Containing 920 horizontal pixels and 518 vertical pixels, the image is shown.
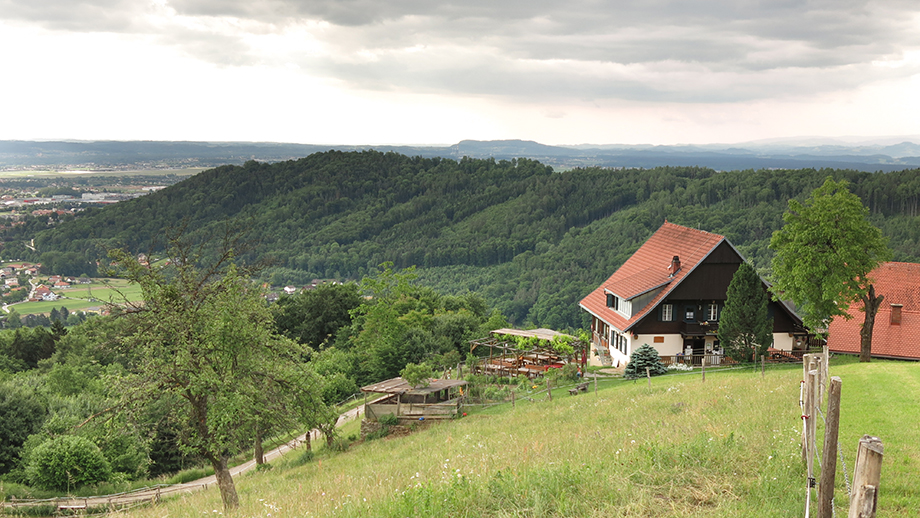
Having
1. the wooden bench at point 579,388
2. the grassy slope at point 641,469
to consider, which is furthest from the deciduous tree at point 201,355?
the wooden bench at point 579,388

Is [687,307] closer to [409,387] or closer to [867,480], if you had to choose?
[409,387]

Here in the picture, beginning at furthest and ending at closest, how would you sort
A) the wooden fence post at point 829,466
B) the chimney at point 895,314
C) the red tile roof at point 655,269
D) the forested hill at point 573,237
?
1. the forested hill at point 573,237
2. the red tile roof at point 655,269
3. the chimney at point 895,314
4. the wooden fence post at point 829,466

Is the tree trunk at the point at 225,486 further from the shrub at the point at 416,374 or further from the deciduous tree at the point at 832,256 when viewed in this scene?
the deciduous tree at the point at 832,256

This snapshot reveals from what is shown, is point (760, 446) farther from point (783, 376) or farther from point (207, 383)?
point (783, 376)

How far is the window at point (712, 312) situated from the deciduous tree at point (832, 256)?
5.56 metres

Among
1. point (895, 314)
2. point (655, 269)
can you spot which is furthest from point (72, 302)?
point (895, 314)

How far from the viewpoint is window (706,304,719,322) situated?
118 ft

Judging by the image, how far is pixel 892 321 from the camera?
34125mm

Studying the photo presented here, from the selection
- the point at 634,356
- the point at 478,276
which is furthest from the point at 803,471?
the point at 478,276

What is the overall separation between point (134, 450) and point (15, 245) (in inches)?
8239

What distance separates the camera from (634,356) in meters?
31.9

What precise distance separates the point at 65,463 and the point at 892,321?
137ft

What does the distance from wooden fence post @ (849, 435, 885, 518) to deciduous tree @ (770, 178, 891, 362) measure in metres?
26.6

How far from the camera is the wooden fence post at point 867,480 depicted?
17.1 feet
